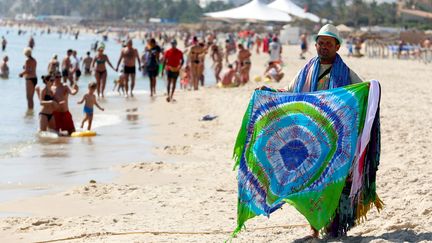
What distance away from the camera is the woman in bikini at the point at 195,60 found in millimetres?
19141

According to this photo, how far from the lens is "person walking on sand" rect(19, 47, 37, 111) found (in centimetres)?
1527

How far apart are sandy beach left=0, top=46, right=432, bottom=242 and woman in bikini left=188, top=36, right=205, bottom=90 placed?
8.20 m

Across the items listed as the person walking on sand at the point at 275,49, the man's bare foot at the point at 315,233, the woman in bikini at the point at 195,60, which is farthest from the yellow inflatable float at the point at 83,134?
the person walking on sand at the point at 275,49

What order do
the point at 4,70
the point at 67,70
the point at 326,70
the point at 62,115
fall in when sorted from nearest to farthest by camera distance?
the point at 326,70 < the point at 62,115 < the point at 67,70 < the point at 4,70

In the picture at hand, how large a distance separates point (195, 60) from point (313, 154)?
15.1 meters

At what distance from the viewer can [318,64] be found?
16.2 feet

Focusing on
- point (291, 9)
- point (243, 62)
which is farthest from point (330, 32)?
point (291, 9)

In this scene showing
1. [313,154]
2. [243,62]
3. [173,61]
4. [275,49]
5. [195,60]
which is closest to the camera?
[313,154]

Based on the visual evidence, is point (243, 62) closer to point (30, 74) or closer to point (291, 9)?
point (30, 74)

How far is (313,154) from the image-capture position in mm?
4691

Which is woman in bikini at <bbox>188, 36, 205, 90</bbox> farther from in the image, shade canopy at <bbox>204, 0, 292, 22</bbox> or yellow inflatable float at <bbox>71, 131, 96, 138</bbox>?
shade canopy at <bbox>204, 0, 292, 22</bbox>

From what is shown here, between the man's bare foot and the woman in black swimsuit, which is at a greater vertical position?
the man's bare foot

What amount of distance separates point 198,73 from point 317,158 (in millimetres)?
15914

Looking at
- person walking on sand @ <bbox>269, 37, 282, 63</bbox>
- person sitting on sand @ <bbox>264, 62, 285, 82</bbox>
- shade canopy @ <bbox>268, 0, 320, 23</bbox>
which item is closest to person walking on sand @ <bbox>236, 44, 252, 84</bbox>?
person sitting on sand @ <bbox>264, 62, 285, 82</bbox>
